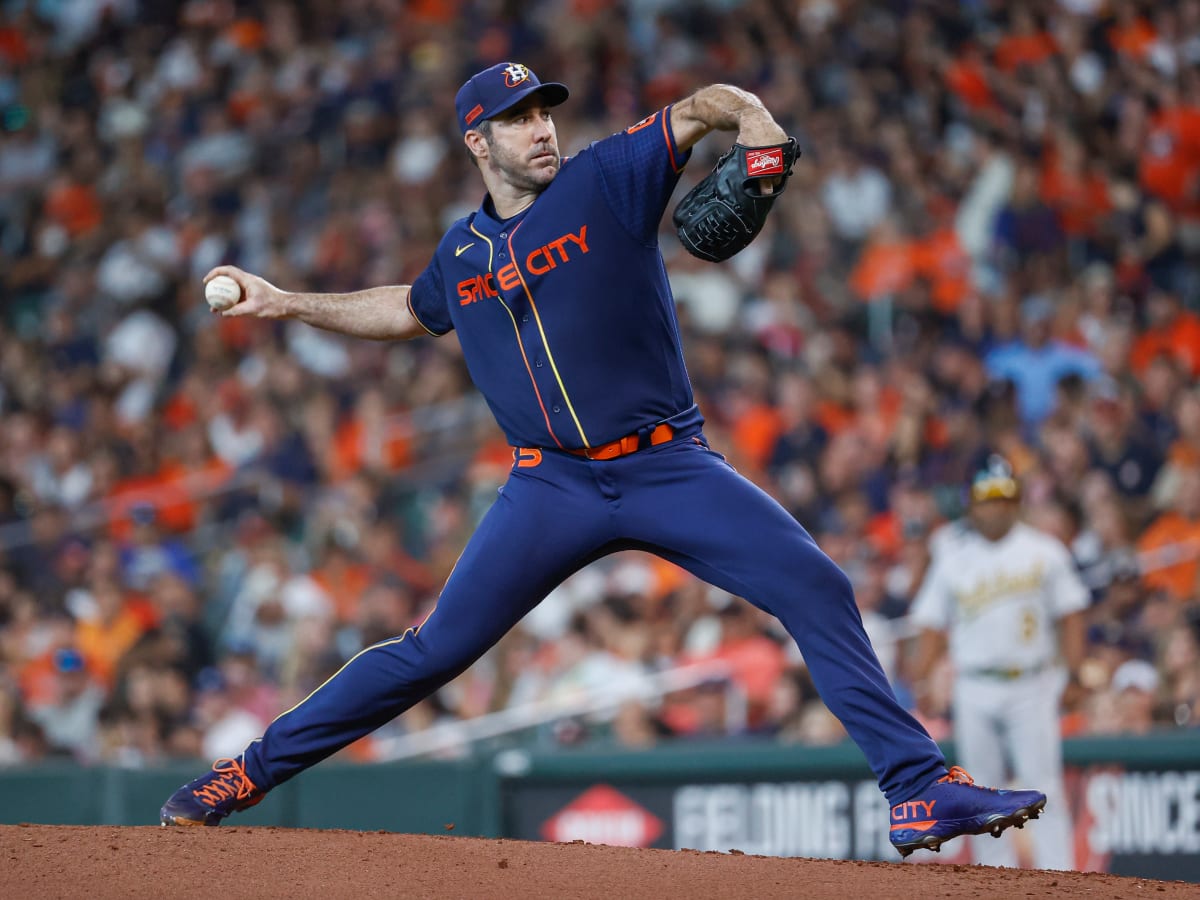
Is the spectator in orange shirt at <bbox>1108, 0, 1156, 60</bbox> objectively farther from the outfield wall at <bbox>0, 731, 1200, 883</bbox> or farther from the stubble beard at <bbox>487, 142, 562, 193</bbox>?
the stubble beard at <bbox>487, 142, 562, 193</bbox>

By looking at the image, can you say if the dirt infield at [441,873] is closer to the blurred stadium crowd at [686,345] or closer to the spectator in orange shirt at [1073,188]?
the blurred stadium crowd at [686,345]

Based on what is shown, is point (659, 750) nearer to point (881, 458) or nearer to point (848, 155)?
point (881, 458)

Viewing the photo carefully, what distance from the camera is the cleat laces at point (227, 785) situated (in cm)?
465

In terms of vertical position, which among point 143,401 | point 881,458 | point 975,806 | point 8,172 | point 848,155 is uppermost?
point 8,172

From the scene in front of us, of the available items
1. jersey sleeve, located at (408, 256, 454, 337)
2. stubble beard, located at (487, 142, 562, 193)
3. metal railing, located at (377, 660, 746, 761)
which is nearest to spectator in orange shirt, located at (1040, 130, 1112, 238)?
metal railing, located at (377, 660, 746, 761)

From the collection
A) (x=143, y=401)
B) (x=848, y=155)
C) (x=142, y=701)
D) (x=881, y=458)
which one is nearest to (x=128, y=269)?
(x=143, y=401)

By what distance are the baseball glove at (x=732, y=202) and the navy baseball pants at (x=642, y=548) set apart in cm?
56

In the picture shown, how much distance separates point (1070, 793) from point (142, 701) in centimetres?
547

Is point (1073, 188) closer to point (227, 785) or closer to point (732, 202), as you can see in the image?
point (732, 202)

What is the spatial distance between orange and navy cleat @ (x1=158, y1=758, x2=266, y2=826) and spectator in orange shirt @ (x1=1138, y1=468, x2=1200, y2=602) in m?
5.17

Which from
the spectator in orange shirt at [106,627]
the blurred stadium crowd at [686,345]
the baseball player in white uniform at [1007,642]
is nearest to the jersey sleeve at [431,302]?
the baseball player in white uniform at [1007,642]

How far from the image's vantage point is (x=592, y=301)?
13.9 feet

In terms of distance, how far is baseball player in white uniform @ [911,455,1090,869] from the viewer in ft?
24.7

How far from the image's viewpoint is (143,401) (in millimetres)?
12883
